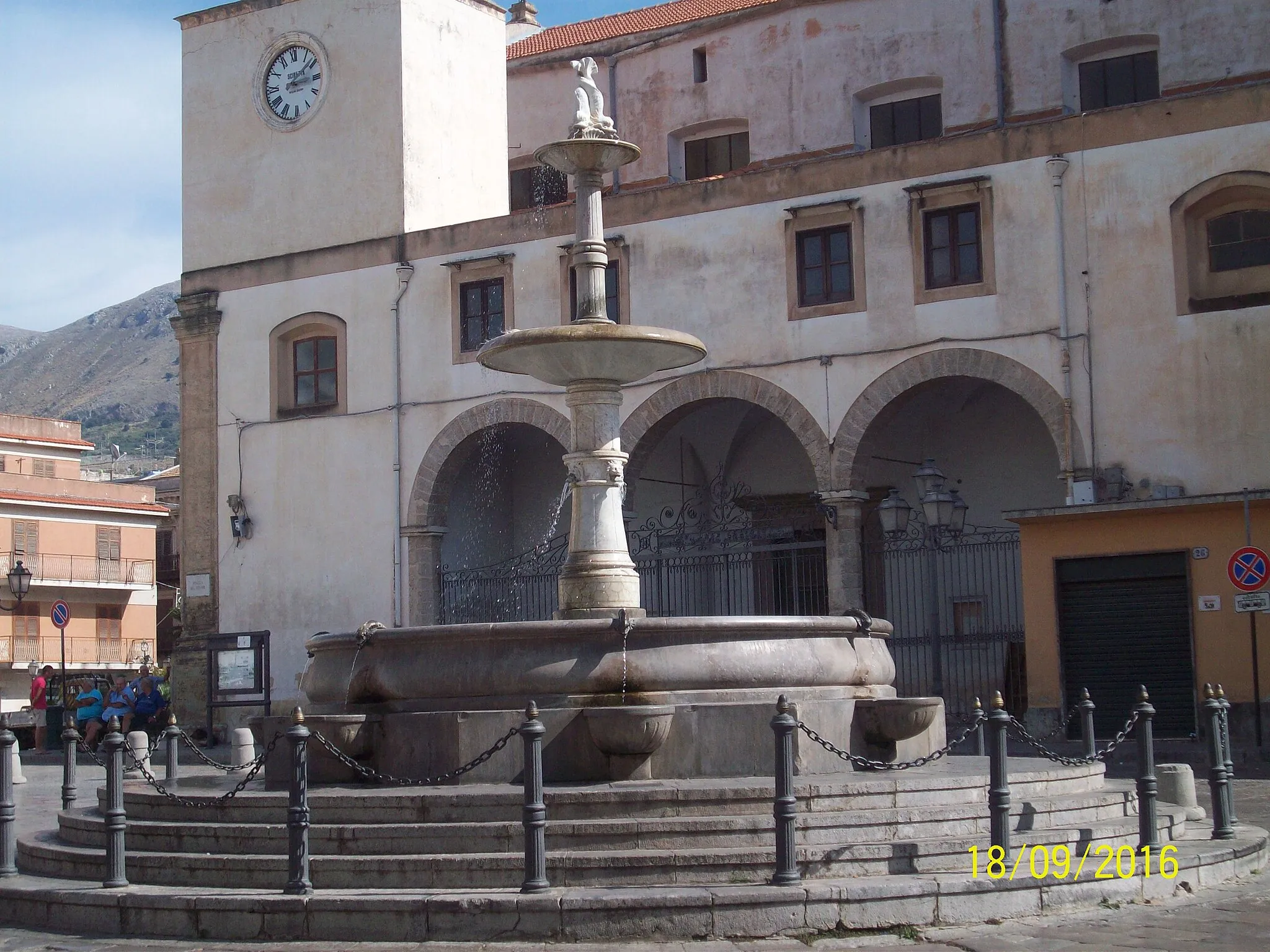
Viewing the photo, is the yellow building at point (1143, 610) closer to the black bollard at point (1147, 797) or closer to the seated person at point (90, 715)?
the black bollard at point (1147, 797)

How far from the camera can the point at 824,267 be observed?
22.3 meters

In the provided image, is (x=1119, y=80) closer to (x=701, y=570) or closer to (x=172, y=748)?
(x=701, y=570)

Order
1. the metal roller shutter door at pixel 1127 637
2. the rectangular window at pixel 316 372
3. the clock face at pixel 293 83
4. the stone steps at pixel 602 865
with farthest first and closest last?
the clock face at pixel 293 83
the rectangular window at pixel 316 372
the metal roller shutter door at pixel 1127 637
the stone steps at pixel 602 865

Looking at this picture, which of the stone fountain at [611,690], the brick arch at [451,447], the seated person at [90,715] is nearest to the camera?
the stone fountain at [611,690]

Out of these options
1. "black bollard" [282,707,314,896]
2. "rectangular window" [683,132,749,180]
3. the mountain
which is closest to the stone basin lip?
"black bollard" [282,707,314,896]

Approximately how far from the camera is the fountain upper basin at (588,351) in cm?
1148

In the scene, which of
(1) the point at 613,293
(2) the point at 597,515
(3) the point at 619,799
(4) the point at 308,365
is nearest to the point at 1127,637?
(1) the point at 613,293

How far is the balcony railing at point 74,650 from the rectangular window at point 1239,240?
30.9 meters

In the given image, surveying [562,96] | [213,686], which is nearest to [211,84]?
[562,96]

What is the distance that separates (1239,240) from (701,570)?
8.20 m

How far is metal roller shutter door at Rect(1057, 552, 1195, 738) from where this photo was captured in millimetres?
18641

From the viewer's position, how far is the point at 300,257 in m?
26.2

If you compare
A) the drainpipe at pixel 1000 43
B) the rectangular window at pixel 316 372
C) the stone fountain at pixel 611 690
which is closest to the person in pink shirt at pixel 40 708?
the rectangular window at pixel 316 372

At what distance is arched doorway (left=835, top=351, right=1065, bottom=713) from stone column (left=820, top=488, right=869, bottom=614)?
218 mm
